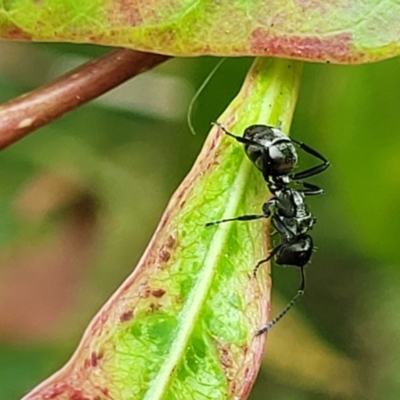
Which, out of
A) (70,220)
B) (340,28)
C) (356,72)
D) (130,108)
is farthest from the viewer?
(70,220)

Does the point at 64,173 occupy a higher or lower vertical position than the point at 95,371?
higher

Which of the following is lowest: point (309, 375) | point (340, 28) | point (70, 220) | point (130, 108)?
point (340, 28)

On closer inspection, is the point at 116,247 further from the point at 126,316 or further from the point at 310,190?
the point at 126,316

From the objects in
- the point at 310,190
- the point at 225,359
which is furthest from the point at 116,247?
the point at 225,359

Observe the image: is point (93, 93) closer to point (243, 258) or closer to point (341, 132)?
point (243, 258)

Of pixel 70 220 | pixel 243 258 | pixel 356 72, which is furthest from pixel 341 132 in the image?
pixel 70 220

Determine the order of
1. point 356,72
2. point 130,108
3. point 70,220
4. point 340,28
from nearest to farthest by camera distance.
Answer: point 340,28 → point 356,72 → point 130,108 → point 70,220
